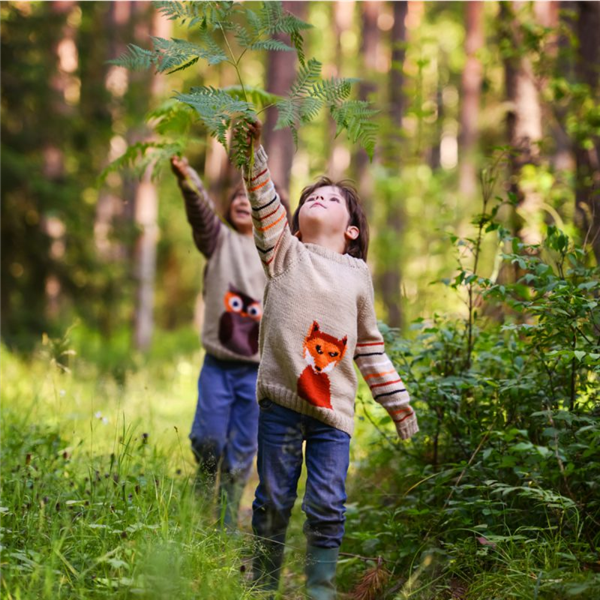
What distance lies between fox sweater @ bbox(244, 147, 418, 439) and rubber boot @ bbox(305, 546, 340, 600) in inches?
20.9

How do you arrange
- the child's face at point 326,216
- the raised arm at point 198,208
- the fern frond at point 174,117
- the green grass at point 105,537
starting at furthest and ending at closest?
the raised arm at point 198,208
the fern frond at point 174,117
the child's face at point 326,216
the green grass at point 105,537

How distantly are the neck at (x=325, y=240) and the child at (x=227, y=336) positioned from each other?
1.25 metres

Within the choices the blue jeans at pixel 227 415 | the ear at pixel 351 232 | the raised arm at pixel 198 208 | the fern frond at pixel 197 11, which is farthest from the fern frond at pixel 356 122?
the blue jeans at pixel 227 415

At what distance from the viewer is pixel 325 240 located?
3277 mm

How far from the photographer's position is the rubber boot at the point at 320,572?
290 cm

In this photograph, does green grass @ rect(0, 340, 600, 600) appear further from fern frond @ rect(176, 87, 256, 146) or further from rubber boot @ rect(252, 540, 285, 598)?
fern frond @ rect(176, 87, 256, 146)

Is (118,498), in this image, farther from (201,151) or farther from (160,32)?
(201,151)

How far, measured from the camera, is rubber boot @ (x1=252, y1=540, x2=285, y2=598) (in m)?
2.98

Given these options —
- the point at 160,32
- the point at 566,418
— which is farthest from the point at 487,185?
the point at 160,32

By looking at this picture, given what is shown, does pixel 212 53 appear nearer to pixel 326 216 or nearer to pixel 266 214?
pixel 266 214

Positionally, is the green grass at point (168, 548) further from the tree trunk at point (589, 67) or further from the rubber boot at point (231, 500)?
the tree trunk at point (589, 67)

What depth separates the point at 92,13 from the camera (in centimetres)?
1041

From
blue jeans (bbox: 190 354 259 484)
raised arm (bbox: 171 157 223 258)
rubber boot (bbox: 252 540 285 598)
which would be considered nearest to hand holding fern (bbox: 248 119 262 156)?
raised arm (bbox: 171 157 223 258)

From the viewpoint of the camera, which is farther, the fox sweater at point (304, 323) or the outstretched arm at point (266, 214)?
the fox sweater at point (304, 323)
